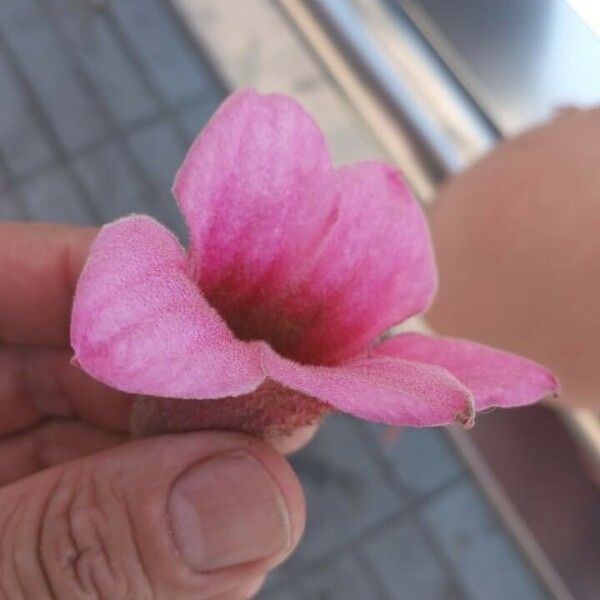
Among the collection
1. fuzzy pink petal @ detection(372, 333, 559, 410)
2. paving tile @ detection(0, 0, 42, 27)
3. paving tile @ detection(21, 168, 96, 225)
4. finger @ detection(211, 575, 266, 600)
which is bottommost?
finger @ detection(211, 575, 266, 600)

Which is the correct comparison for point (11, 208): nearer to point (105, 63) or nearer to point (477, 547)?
point (105, 63)

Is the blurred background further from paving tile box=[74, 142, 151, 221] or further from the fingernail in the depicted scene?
the fingernail

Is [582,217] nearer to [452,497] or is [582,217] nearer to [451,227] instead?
[451,227]

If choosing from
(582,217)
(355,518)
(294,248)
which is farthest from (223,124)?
(355,518)

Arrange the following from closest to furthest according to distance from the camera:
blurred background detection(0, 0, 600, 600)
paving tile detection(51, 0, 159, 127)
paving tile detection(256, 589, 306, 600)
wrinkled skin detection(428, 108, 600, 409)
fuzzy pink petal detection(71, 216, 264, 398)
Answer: fuzzy pink petal detection(71, 216, 264, 398) < wrinkled skin detection(428, 108, 600, 409) < blurred background detection(0, 0, 600, 600) < paving tile detection(256, 589, 306, 600) < paving tile detection(51, 0, 159, 127)

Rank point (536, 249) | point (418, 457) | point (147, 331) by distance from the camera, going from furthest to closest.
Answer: point (418, 457) → point (536, 249) → point (147, 331)

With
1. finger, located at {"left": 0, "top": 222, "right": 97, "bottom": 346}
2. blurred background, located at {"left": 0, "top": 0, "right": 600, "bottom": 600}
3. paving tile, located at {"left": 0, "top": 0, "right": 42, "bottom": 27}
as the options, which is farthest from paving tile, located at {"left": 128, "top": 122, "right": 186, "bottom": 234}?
finger, located at {"left": 0, "top": 222, "right": 97, "bottom": 346}

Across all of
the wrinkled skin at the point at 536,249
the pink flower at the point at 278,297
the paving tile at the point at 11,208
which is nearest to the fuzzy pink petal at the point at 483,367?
the pink flower at the point at 278,297

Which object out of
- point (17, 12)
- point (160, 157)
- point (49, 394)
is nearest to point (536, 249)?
point (49, 394)
